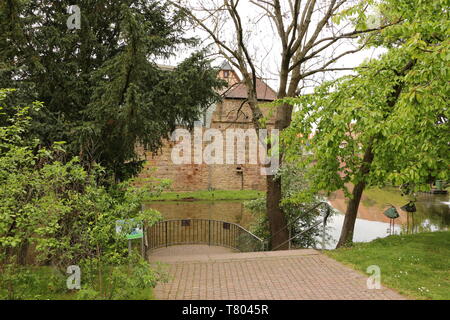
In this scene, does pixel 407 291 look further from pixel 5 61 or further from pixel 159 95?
pixel 5 61

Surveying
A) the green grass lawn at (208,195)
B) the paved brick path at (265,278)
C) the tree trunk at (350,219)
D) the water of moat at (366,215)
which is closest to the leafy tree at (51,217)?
the paved brick path at (265,278)

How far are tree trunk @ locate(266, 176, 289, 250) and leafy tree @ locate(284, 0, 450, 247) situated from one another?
6.76 ft

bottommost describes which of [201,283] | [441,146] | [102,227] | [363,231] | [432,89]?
[363,231]

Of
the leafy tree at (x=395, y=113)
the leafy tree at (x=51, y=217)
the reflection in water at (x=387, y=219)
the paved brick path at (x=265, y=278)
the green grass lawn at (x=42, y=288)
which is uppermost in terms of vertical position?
the leafy tree at (x=395, y=113)

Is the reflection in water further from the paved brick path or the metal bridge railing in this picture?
the paved brick path

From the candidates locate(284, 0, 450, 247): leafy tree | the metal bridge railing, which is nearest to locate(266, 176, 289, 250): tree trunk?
the metal bridge railing

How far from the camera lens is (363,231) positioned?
544 inches

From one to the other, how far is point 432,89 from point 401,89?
2.53 metres

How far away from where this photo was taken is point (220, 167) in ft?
79.4

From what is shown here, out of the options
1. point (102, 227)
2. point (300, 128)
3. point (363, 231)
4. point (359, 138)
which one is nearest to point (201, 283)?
point (102, 227)

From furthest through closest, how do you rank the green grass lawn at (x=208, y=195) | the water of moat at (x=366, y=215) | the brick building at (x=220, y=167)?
the brick building at (x=220, y=167), the green grass lawn at (x=208, y=195), the water of moat at (x=366, y=215)

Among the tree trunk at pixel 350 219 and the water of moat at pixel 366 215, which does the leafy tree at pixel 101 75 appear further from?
the water of moat at pixel 366 215

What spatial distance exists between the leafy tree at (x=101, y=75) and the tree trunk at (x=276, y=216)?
3.17m

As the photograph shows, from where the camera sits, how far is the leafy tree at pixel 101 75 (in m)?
6.20
